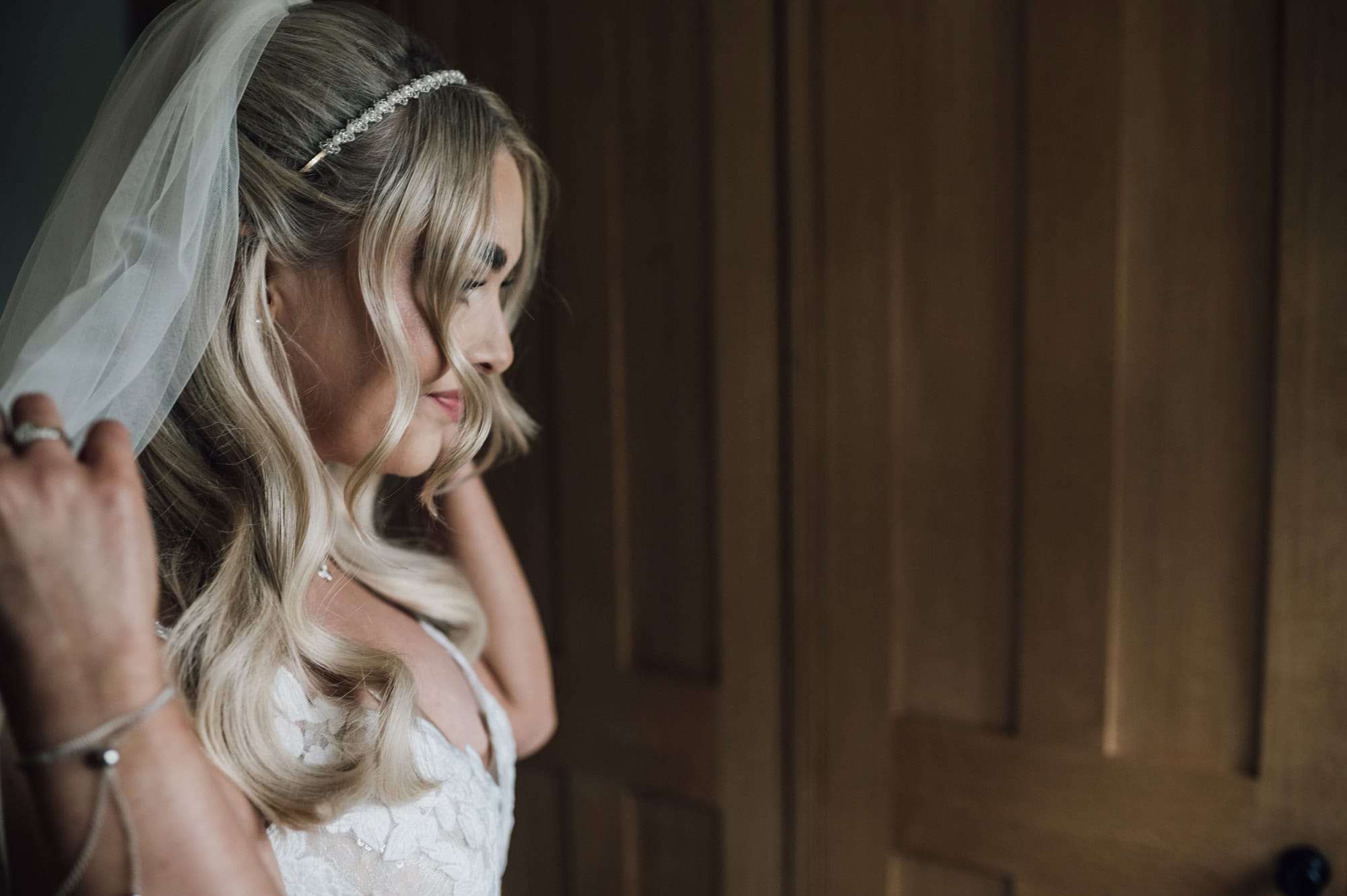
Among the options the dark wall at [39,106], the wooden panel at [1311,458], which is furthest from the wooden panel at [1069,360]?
the dark wall at [39,106]

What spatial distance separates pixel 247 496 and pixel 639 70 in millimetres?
917

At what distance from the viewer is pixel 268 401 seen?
2.58 feet

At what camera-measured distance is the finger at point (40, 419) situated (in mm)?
548

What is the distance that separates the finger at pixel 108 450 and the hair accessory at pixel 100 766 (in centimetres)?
14

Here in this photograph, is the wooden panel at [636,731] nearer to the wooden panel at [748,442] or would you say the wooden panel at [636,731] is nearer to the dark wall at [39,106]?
the wooden panel at [748,442]

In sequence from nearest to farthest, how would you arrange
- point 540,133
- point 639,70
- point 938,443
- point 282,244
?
1. point 282,244
2. point 938,443
3. point 639,70
4. point 540,133

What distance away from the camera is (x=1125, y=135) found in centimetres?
110

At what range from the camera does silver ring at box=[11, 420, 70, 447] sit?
55cm

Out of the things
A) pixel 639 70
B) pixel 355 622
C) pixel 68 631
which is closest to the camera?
pixel 68 631

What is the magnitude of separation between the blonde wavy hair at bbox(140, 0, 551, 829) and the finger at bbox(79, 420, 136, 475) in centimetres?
20

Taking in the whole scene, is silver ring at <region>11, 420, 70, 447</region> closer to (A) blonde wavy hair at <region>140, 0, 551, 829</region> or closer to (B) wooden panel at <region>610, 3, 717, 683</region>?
(A) blonde wavy hair at <region>140, 0, 551, 829</region>

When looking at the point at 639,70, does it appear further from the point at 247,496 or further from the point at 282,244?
the point at 247,496

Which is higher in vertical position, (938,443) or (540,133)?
(540,133)

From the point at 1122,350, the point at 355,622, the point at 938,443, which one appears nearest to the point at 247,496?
the point at 355,622
